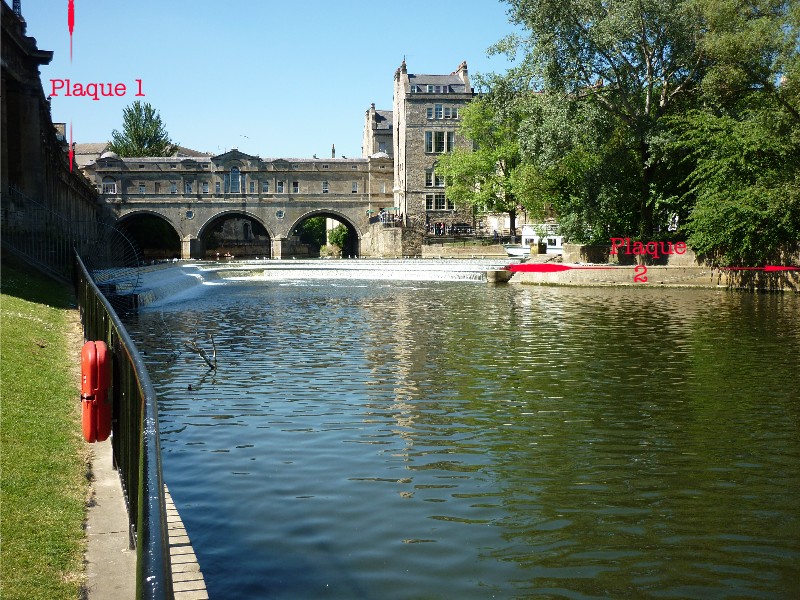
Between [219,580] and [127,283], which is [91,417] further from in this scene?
[127,283]

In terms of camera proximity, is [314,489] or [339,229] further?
[339,229]

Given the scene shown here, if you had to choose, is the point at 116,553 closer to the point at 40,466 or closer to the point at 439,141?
the point at 40,466

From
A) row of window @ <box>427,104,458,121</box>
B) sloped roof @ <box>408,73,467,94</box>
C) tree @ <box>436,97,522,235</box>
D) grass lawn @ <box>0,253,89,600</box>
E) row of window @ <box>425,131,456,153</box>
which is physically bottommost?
grass lawn @ <box>0,253,89,600</box>

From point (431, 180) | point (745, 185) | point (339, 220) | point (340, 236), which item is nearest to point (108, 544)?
point (745, 185)

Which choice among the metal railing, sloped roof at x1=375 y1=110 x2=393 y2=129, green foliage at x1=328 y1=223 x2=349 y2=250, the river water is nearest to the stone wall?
the river water

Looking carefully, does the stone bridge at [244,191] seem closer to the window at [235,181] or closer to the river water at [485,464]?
the window at [235,181]

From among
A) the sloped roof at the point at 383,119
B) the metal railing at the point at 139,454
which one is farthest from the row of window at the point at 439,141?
the metal railing at the point at 139,454

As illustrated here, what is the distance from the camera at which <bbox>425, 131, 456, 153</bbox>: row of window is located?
8244 centimetres

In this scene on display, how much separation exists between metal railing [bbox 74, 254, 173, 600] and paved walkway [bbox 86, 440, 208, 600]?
0.14m

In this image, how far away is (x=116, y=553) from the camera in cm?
548

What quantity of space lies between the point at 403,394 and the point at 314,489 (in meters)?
4.61

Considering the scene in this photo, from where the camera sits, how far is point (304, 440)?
9859mm

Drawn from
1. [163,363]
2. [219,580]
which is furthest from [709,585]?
[163,363]

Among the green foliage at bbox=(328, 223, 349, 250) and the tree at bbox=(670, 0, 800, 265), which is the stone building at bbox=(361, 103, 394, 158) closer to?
the green foliage at bbox=(328, 223, 349, 250)
